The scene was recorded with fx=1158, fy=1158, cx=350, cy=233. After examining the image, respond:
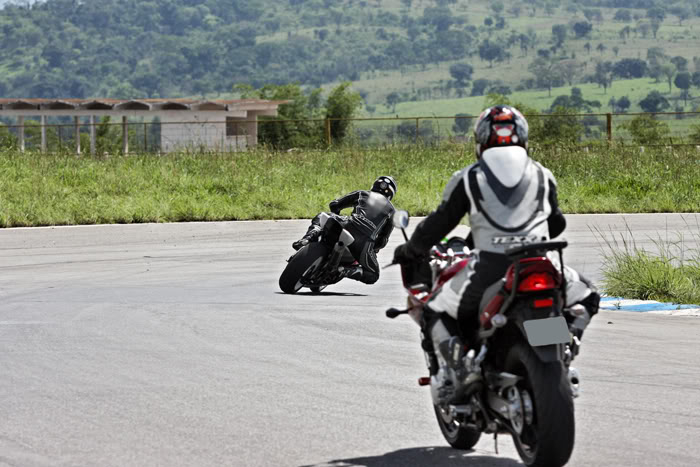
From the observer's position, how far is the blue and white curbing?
37.0 ft

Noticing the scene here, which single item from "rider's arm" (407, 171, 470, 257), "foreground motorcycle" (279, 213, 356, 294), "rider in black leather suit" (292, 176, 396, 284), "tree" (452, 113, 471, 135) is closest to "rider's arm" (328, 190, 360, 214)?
"rider in black leather suit" (292, 176, 396, 284)

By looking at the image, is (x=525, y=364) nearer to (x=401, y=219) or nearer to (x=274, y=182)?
(x=401, y=219)

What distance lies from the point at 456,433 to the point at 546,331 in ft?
3.87

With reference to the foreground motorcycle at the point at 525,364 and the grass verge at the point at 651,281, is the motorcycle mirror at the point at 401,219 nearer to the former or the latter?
the foreground motorcycle at the point at 525,364

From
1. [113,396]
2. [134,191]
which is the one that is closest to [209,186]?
[134,191]

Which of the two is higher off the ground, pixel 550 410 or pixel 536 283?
pixel 536 283

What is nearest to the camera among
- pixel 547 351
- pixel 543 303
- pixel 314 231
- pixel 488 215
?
pixel 547 351

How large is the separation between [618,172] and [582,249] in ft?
41.1

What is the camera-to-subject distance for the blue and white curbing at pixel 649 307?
11273 mm

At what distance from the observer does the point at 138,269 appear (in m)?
16.2

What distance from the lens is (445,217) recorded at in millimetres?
5699

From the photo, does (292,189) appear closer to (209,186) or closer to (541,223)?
(209,186)

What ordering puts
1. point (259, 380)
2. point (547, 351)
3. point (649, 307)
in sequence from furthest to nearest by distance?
point (649, 307) → point (259, 380) → point (547, 351)

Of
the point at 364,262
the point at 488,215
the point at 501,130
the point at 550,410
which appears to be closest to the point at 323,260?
the point at 364,262
